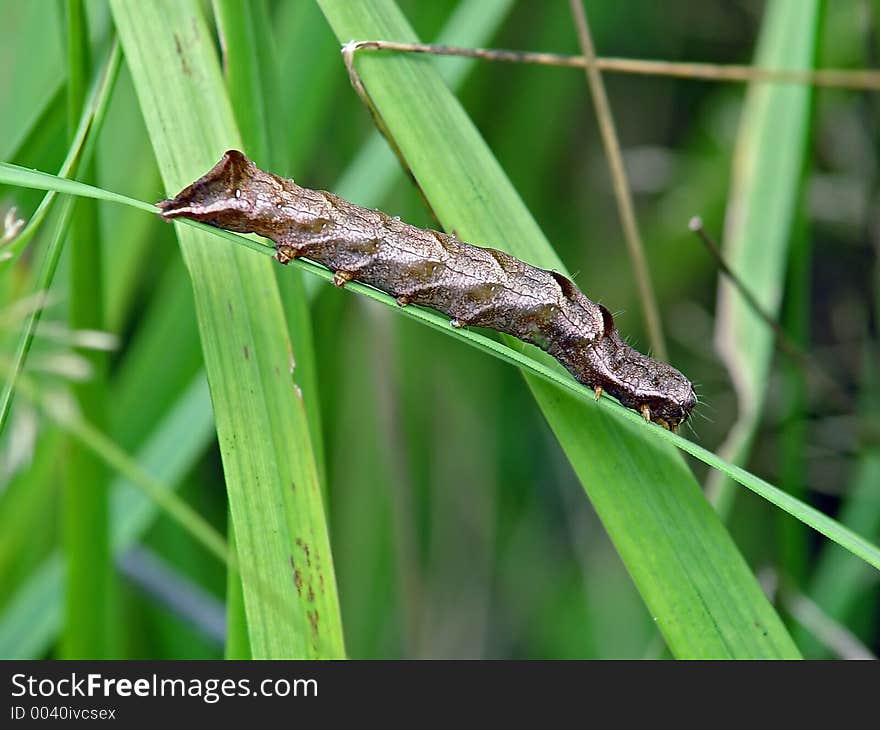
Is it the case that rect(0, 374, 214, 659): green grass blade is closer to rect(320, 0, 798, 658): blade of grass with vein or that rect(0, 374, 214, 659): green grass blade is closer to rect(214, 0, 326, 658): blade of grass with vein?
rect(214, 0, 326, 658): blade of grass with vein

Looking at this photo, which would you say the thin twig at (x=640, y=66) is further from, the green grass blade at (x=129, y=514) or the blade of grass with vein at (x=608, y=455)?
the green grass blade at (x=129, y=514)

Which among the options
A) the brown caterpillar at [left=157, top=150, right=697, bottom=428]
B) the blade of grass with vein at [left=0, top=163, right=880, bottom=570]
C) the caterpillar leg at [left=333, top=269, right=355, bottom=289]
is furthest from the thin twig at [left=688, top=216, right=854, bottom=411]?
the caterpillar leg at [left=333, top=269, right=355, bottom=289]

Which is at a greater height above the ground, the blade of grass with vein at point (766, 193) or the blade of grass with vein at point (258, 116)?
the blade of grass with vein at point (766, 193)

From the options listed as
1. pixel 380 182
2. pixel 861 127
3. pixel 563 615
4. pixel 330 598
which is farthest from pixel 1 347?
pixel 861 127

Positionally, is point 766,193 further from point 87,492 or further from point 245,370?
point 87,492

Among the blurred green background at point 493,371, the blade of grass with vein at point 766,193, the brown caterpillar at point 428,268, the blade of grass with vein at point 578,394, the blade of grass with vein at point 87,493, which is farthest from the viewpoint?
the blurred green background at point 493,371

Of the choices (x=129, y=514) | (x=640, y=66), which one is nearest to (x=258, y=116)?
(x=640, y=66)

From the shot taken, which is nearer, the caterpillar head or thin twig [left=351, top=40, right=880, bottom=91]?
the caterpillar head

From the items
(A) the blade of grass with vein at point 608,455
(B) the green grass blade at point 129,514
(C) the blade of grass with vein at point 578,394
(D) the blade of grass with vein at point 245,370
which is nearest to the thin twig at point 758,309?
(A) the blade of grass with vein at point 608,455
